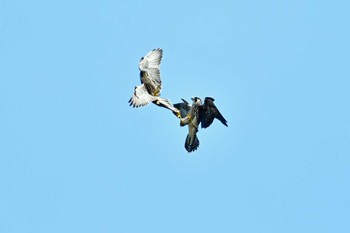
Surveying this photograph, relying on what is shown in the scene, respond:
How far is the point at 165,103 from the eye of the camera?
4366 cm

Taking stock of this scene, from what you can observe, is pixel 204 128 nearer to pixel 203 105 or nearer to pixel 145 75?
pixel 203 105

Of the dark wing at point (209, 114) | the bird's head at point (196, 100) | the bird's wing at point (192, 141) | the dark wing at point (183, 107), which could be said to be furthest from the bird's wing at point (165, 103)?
the dark wing at point (209, 114)

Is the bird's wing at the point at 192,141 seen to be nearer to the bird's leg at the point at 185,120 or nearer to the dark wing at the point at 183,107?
the bird's leg at the point at 185,120

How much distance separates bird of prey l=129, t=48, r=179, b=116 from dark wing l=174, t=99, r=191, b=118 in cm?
26

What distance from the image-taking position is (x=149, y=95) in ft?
142

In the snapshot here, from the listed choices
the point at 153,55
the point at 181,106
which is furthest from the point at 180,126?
the point at 153,55

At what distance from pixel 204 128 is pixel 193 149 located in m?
1.35

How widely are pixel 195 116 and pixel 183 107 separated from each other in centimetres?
128

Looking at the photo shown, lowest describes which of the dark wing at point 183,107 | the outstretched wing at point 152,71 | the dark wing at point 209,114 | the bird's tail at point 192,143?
the bird's tail at point 192,143

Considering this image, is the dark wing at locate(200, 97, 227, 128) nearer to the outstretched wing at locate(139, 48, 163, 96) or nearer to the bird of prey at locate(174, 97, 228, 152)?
the bird of prey at locate(174, 97, 228, 152)

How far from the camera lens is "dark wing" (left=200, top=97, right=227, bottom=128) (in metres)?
42.2

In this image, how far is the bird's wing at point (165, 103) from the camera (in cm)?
4344

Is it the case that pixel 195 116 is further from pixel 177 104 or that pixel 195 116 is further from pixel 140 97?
pixel 140 97

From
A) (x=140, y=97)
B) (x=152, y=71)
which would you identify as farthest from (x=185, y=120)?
(x=152, y=71)
